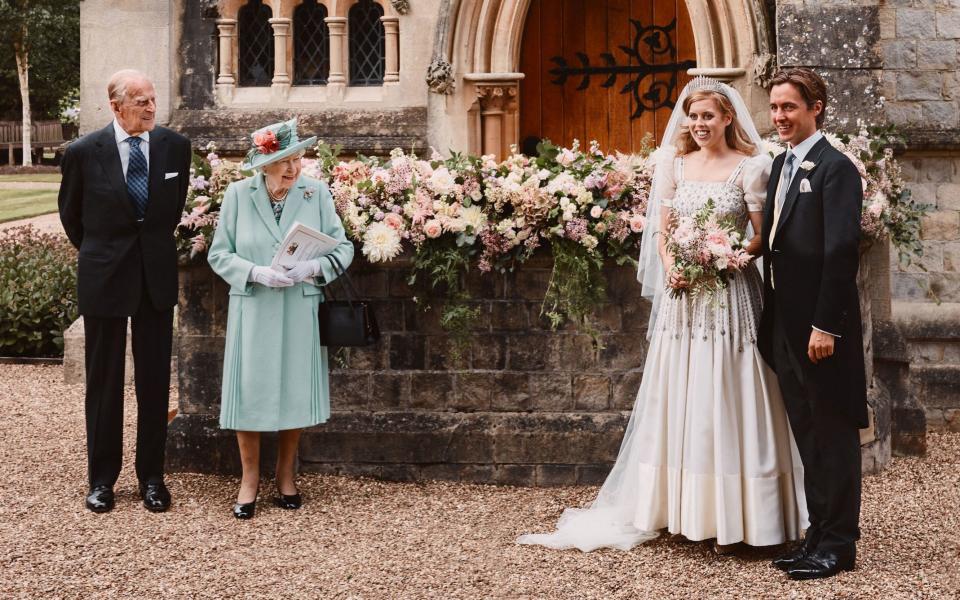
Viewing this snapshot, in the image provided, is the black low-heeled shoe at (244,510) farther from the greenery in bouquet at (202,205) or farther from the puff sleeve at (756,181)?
the puff sleeve at (756,181)

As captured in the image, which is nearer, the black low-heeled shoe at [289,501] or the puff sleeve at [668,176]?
the puff sleeve at [668,176]

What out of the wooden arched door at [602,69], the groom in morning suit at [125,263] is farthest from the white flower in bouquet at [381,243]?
the wooden arched door at [602,69]

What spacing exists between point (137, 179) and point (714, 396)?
2.95 meters

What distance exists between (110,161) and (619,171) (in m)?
2.63

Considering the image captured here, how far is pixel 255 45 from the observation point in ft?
33.0

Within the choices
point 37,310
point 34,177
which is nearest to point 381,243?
point 37,310

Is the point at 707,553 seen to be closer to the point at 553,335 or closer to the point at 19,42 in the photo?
the point at 553,335

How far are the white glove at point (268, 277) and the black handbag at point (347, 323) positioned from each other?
0.92 ft

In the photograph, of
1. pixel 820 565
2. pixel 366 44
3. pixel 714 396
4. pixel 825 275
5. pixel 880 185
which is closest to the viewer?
pixel 825 275

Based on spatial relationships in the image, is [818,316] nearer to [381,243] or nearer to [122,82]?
[381,243]

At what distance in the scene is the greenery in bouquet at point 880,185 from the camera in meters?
6.29

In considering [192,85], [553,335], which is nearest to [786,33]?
[553,335]

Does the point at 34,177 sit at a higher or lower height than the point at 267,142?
higher

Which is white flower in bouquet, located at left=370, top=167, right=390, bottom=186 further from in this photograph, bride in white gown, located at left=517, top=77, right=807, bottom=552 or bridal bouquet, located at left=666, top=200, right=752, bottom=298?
bridal bouquet, located at left=666, top=200, right=752, bottom=298
